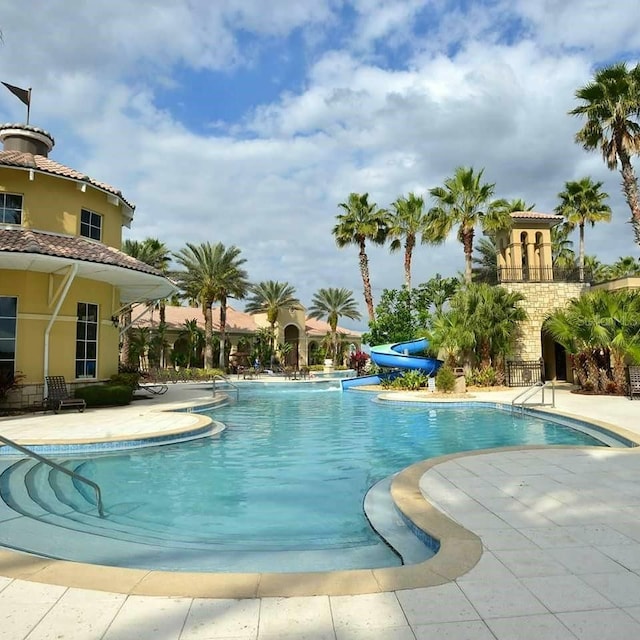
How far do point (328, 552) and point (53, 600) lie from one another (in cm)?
243

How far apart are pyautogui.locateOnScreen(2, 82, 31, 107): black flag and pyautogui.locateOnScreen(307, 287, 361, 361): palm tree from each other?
38069 millimetres

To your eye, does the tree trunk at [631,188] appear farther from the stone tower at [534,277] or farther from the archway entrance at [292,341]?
the archway entrance at [292,341]

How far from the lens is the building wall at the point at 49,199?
48.2ft

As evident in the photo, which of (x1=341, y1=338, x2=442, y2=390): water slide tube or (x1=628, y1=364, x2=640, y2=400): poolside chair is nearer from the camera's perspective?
(x1=628, y1=364, x2=640, y2=400): poolside chair

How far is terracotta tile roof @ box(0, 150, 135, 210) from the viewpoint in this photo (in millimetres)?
14341

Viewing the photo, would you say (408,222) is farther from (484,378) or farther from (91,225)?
(91,225)

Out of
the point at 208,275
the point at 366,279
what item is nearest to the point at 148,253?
the point at 208,275

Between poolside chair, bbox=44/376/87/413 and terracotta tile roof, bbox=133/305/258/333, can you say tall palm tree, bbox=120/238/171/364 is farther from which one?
poolside chair, bbox=44/376/87/413

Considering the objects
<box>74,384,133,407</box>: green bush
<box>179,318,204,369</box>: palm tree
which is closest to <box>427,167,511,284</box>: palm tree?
<box>74,384,133,407</box>: green bush

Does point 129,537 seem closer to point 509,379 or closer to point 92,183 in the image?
point 92,183

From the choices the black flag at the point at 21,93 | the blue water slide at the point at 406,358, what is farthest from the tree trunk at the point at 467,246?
the black flag at the point at 21,93

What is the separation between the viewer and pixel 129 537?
16.9 ft

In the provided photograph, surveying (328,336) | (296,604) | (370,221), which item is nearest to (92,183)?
(296,604)

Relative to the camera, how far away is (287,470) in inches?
325
